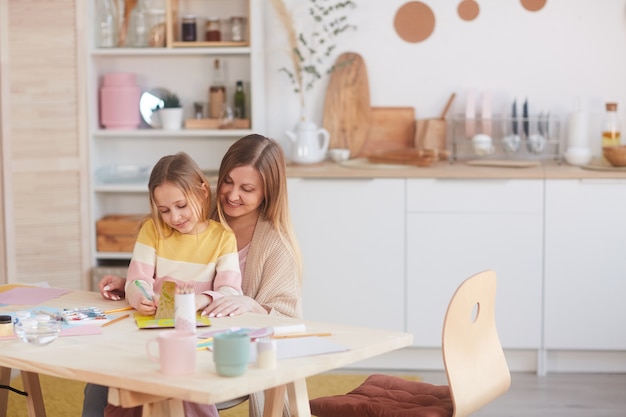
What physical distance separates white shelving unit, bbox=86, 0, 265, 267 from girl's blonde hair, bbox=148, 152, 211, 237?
6.24 feet

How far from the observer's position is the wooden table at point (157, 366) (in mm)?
1887

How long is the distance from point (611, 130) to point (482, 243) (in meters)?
0.80

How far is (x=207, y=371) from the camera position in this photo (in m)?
1.97

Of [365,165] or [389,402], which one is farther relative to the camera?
[365,165]

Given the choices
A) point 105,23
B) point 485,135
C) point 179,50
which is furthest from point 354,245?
point 105,23

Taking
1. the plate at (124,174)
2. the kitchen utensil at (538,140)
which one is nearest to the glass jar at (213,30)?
the plate at (124,174)

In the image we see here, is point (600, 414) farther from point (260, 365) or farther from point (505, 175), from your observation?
point (260, 365)

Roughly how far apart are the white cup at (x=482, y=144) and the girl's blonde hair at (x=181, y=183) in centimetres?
218

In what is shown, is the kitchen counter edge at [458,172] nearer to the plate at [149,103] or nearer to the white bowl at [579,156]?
the white bowl at [579,156]

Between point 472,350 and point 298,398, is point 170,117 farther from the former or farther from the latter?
point 298,398

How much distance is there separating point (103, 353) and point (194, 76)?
2.87 metres

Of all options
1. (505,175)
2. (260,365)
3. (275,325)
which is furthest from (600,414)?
(260,365)

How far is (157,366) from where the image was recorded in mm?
2012

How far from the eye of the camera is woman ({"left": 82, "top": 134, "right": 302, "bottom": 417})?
272 centimetres
